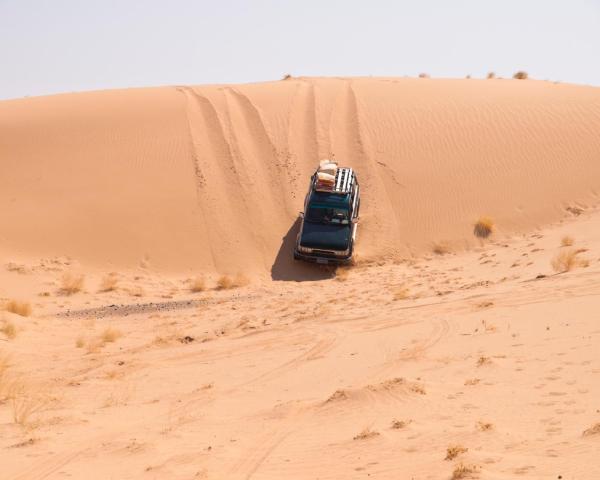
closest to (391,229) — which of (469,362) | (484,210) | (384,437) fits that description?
(484,210)

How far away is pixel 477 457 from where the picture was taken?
284 inches

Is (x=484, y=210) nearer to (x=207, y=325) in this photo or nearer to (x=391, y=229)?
(x=391, y=229)

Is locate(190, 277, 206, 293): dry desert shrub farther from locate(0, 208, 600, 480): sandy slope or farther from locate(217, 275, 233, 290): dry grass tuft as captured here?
locate(0, 208, 600, 480): sandy slope

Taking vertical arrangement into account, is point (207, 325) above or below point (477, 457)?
below

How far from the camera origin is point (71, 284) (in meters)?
21.0

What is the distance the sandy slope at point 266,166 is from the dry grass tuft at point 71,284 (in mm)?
1743

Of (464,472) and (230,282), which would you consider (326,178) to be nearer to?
(230,282)

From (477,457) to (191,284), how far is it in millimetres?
15348

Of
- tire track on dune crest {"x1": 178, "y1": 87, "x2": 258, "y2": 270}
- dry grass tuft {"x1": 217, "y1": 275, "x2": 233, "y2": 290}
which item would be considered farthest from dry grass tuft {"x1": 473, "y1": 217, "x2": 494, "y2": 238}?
dry grass tuft {"x1": 217, "y1": 275, "x2": 233, "y2": 290}

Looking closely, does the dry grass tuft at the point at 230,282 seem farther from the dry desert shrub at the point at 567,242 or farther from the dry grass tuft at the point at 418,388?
the dry grass tuft at the point at 418,388

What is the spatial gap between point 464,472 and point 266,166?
20924mm

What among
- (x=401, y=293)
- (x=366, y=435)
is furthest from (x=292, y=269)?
(x=366, y=435)

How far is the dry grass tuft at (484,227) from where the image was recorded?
2439 centimetres

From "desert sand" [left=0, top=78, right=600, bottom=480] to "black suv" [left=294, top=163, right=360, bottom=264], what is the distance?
67 centimetres
